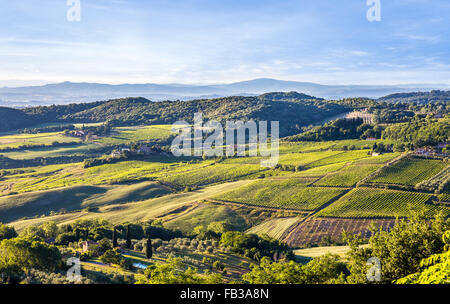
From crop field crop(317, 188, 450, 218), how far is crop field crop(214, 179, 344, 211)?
3570mm

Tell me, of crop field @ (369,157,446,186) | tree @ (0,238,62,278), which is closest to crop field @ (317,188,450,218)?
crop field @ (369,157,446,186)

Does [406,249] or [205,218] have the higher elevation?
[406,249]

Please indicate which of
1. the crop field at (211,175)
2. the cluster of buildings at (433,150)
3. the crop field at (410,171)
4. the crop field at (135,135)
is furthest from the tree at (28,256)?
the crop field at (135,135)

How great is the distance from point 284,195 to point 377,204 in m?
18.8

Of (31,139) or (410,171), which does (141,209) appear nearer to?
(410,171)

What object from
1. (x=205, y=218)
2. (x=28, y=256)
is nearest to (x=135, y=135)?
(x=205, y=218)

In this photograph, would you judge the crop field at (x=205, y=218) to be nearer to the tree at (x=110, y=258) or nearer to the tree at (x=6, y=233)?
the tree at (x=6, y=233)

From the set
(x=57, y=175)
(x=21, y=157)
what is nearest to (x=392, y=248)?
(x=57, y=175)

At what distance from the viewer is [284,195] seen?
251ft

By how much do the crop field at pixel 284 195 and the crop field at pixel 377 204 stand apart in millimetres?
3570

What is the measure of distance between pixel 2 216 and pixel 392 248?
79460 mm

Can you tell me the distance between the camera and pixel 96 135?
571 feet
